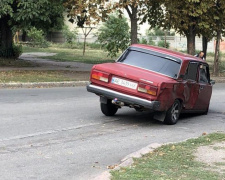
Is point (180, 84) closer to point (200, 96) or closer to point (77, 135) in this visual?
point (200, 96)

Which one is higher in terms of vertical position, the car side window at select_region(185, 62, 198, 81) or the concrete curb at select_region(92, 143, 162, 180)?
the car side window at select_region(185, 62, 198, 81)

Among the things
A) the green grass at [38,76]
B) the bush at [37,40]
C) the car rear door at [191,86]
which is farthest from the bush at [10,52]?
the bush at [37,40]

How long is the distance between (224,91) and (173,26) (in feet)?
23.7

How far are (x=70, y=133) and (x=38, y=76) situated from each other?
10554 mm

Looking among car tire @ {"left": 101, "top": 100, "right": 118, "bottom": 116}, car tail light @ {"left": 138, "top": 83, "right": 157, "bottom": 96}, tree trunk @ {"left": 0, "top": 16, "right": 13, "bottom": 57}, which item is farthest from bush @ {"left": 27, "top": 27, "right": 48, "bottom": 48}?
car tail light @ {"left": 138, "top": 83, "right": 157, "bottom": 96}

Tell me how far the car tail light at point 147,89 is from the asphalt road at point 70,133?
0.77 metres

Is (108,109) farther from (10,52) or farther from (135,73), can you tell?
(10,52)

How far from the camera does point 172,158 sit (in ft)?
23.7

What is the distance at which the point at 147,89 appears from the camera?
33.3ft

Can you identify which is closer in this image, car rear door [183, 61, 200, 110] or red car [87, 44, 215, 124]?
red car [87, 44, 215, 124]

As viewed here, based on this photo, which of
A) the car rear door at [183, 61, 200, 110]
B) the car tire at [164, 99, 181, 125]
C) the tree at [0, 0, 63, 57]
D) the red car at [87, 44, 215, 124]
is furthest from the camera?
the tree at [0, 0, 63, 57]

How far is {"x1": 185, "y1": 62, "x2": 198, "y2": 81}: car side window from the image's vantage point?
453 inches

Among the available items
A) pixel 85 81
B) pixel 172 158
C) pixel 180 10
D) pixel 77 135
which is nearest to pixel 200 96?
pixel 77 135

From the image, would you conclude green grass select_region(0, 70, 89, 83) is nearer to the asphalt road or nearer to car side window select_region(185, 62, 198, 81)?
the asphalt road
